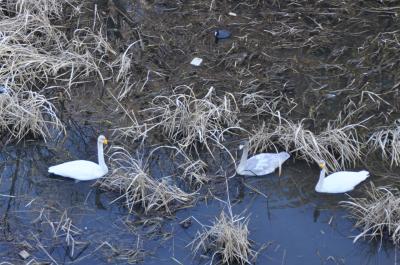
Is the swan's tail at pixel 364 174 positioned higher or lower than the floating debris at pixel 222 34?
lower

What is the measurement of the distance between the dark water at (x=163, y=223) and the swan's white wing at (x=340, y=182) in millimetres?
119

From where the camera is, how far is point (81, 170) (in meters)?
7.32

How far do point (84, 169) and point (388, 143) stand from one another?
296 centimetres

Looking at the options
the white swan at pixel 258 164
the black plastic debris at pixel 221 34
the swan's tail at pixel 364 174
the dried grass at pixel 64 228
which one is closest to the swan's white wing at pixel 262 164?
the white swan at pixel 258 164

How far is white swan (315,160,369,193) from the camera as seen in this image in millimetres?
7188

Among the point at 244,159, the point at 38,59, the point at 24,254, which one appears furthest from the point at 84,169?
the point at 38,59

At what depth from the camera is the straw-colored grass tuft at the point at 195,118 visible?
7.80m

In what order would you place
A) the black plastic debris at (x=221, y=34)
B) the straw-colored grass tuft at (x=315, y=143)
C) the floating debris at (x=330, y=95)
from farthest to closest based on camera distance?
the black plastic debris at (x=221, y=34), the floating debris at (x=330, y=95), the straw-colored grass tuft at (x=315, y=143)

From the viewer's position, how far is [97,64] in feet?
29.2

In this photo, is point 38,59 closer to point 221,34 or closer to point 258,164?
point 221,34

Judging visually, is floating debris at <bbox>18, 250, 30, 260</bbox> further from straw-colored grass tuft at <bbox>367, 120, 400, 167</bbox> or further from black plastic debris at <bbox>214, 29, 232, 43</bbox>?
black plastic debris at <bbox>214, 29, 232, 43</bbox>

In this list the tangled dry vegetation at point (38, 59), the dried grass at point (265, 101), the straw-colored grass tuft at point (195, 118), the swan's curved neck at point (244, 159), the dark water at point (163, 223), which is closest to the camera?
the dark water at point (163, 223)

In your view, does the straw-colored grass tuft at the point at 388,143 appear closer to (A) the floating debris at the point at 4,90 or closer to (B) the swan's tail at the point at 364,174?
(B) the swan's tail at the point at 364,174

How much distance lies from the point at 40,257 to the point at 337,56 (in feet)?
13.9
